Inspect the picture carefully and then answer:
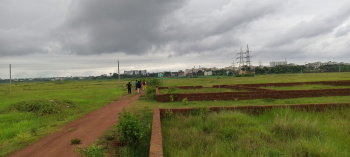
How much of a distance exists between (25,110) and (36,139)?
5.21 m

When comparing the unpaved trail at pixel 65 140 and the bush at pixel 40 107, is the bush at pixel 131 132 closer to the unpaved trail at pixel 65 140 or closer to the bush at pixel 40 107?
the unpaved trail at pixel 65 140

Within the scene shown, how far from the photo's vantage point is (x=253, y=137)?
3887 millimetres

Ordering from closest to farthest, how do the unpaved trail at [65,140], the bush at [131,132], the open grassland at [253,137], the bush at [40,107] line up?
1. the open grassland at [253,137]
2. the bush at [131,132]
3. the unpaved trail at [65,140]
4. the bush at [40,107]

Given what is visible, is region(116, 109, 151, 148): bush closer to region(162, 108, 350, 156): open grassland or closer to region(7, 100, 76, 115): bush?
region(162, 108, 350, 156): open grassland

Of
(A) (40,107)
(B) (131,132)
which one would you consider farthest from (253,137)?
(A) (40,107)

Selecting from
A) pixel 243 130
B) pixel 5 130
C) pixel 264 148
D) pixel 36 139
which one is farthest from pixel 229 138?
pixel 5 130

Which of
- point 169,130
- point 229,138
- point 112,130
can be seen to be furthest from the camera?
point 112,130

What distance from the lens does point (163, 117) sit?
6.00 metres

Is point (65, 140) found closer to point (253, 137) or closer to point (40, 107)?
point (253, 137)

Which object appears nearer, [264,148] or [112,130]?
[264,148]

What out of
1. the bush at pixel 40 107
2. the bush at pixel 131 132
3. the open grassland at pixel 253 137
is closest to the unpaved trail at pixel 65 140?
the bush at pixel 131 132

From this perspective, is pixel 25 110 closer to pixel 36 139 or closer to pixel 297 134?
pixel 36 139

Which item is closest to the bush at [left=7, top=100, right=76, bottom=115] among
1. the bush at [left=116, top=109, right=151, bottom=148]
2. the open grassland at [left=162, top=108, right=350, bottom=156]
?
the open grassland at [left=162, top=108, right=350, bottom=156]

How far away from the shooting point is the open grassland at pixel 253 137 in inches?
126
